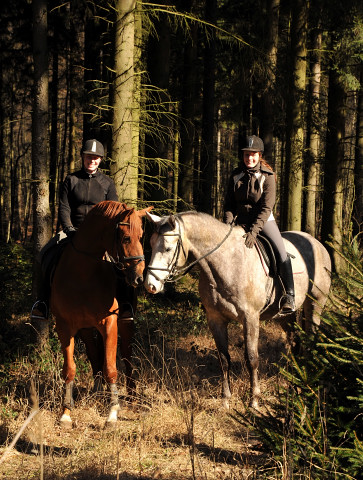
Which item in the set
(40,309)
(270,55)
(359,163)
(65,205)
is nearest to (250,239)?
(65,205)

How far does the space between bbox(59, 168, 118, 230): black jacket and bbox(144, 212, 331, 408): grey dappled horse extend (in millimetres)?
1155

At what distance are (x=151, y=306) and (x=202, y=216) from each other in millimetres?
5858

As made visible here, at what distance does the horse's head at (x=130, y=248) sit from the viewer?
5.64 meters

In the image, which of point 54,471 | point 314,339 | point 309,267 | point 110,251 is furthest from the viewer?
point 309,267

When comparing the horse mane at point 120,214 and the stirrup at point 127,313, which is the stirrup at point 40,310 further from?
the horse mane at point 120,214

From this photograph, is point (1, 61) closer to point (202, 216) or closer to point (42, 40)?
point (42, 40)

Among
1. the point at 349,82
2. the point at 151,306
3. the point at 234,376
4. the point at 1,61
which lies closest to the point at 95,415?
the point at 234,376

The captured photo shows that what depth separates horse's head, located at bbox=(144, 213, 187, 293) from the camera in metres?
6.02

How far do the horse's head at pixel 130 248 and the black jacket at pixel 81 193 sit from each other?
1322 mm

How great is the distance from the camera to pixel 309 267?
8.38 meters

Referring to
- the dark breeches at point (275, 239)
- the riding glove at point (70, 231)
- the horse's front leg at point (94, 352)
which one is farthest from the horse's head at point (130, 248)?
the dark breeches at point (275, 239)

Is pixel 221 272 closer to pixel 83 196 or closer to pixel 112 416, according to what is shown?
pixel 83 196

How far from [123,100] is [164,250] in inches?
120

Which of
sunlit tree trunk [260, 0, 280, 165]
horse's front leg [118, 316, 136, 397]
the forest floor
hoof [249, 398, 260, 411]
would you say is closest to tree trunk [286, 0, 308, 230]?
sunlit tree trunk [260, 0, 280, 165]
